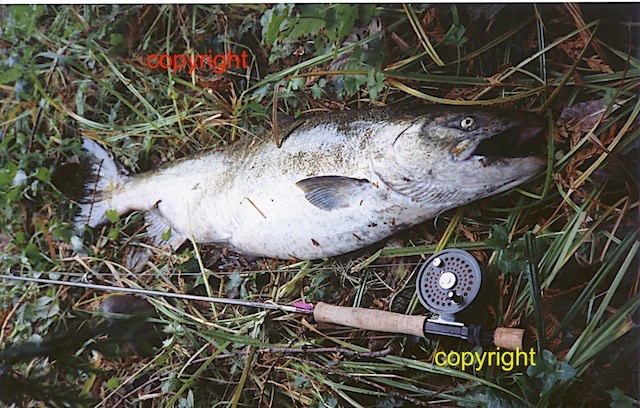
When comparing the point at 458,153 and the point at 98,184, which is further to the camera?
the point at 98,184

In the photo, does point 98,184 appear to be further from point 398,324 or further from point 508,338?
point 508,338

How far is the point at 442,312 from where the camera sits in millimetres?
1215

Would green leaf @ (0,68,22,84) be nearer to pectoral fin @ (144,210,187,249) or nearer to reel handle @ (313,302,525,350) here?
pectoral fin @ (144,210,187,249)

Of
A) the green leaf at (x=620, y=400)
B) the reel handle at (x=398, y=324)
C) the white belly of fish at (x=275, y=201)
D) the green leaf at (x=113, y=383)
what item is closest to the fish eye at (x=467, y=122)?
the white belly of fish at (x=275, y=201)

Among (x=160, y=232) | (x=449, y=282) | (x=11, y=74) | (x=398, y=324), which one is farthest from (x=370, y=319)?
(x=11, y=74)

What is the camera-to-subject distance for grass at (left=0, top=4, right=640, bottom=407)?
1.17 meters

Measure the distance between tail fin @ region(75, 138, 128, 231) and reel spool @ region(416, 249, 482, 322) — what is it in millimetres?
730

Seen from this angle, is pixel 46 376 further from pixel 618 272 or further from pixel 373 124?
pixel 618 272

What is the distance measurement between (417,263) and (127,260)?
0.64 m

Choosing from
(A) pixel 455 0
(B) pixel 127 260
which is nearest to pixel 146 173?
(B) pixel 127 260

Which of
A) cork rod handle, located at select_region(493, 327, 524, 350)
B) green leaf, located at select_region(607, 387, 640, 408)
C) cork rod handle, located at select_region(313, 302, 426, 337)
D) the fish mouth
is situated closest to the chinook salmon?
the fish mouth

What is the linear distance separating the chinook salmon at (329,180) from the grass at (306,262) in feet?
0.11

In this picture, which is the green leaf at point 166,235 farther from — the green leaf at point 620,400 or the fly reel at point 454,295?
the green leaf at point 620,400

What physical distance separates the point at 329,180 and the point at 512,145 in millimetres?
342
